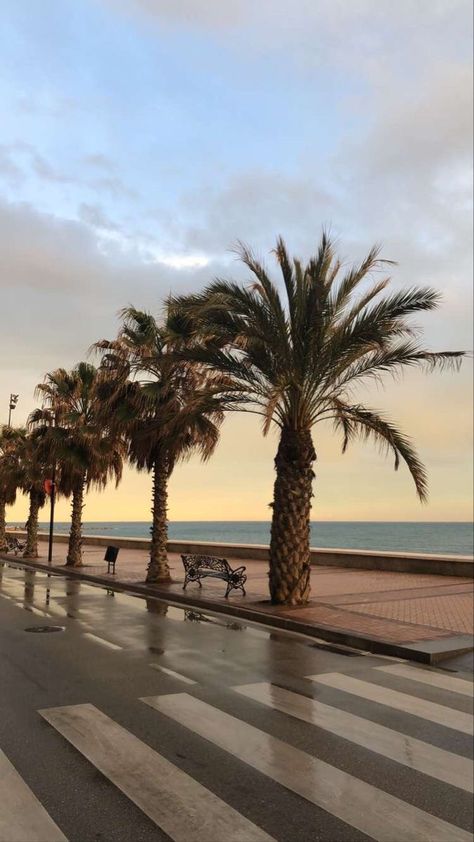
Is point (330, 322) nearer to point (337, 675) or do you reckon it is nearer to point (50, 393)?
point (337, 675)

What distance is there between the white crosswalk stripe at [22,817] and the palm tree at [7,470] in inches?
1353

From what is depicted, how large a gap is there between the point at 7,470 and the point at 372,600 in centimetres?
2873

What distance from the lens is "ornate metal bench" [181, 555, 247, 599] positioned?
1585 centimetres

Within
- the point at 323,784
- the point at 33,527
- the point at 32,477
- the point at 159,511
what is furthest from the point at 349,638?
the point at 33,527

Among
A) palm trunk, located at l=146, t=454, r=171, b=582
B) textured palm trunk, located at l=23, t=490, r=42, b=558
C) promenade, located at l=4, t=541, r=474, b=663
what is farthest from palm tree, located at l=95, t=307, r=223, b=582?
textured palm trunk, located at l=23, t=490, r=42, b=558

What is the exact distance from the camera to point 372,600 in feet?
48.7

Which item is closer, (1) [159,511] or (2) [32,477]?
(1) [159,511]

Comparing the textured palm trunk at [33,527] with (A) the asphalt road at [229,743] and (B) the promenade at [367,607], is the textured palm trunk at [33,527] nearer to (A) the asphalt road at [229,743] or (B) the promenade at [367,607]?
(B) the promenade at [367,607]

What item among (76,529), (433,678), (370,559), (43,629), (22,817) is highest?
(76,529)

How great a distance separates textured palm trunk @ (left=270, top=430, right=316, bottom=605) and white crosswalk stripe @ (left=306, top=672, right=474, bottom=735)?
18.6ft

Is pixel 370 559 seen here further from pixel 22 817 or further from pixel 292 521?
pixel 22 817

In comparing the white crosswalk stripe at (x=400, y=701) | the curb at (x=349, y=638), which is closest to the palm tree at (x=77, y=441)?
the curb at (x=349, y=638)

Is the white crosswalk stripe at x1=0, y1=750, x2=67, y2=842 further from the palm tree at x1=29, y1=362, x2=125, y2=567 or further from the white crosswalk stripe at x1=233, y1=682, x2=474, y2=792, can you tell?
the palm tree at x1=29, y1=362, x2=125, y2=567

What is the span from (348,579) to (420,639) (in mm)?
10482
